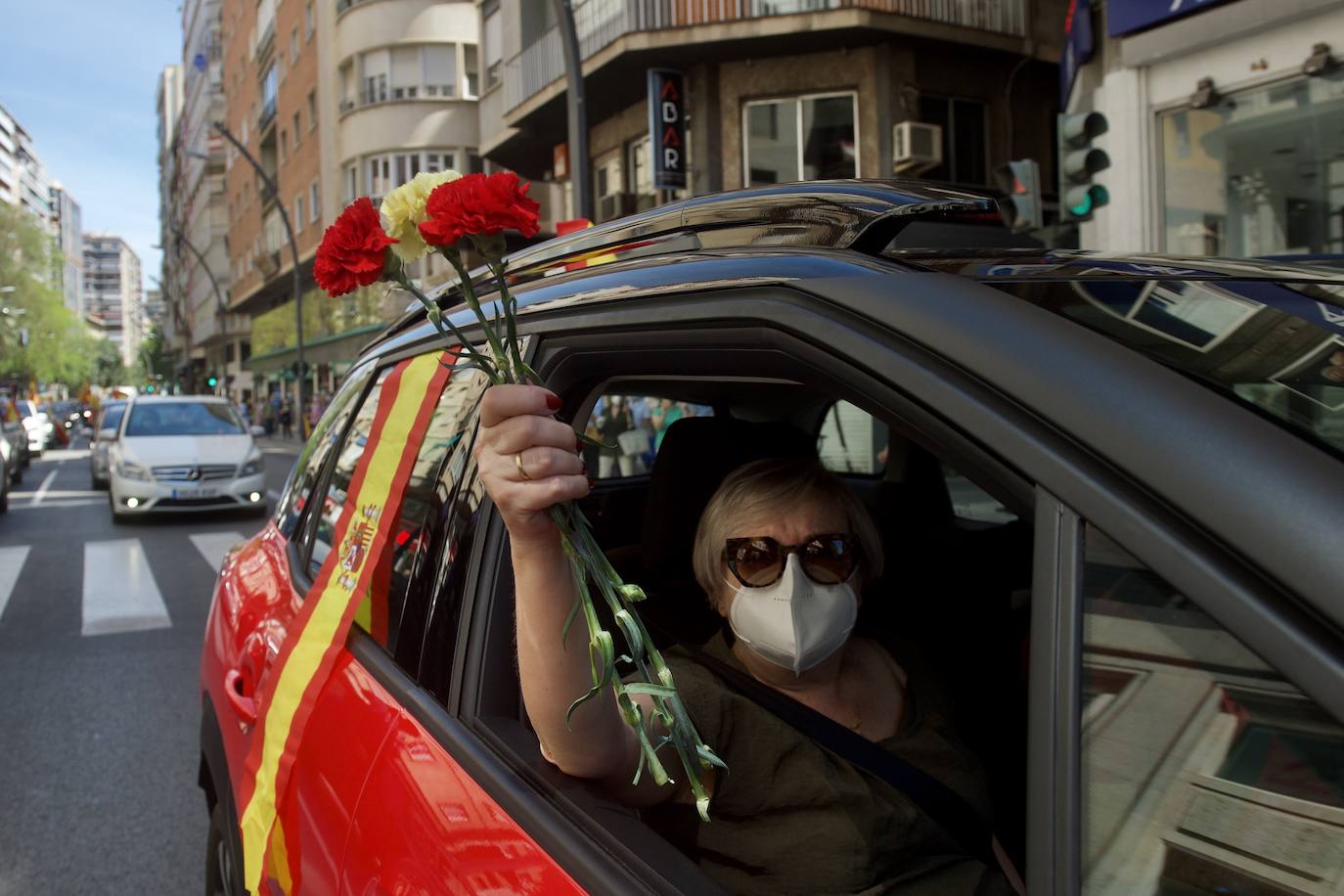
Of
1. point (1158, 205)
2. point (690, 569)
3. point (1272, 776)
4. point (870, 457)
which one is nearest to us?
point (1272, 776)

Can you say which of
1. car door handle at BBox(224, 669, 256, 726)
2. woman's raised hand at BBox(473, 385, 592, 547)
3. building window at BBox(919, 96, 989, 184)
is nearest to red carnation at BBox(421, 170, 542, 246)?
woman's raised hand at BBox(473, 385, 592, 547)

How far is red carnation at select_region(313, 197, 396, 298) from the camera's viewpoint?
4.12ft

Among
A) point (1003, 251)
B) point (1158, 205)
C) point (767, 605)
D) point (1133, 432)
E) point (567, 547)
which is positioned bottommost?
point (767, 605)

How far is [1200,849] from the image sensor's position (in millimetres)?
797

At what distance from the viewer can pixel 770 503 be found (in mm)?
1762

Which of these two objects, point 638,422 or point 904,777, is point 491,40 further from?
point 904,777

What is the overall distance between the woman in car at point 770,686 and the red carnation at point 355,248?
216 mm

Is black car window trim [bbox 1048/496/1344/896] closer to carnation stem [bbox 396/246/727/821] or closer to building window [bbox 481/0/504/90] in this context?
carnation stem [bbox 396/246/727/821]

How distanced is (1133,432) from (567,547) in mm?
652

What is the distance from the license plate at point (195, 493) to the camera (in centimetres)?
1297

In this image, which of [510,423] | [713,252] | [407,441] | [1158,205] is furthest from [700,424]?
[1158,205]

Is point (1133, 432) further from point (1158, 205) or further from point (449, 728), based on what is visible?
point (1158, 205)

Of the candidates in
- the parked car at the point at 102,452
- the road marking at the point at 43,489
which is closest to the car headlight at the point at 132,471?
the parked car at the point at 102,452

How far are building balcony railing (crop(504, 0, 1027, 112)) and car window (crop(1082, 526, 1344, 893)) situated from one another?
16620 mm
